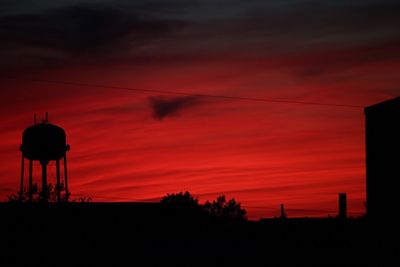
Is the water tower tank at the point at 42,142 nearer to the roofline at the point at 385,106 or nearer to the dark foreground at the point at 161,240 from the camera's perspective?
the dark foreground at the point at 161,240

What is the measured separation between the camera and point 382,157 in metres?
40.5

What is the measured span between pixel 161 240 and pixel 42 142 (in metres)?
10.1

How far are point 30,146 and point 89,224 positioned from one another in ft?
24.8

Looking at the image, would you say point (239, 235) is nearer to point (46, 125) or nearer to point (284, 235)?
point (284, 235)

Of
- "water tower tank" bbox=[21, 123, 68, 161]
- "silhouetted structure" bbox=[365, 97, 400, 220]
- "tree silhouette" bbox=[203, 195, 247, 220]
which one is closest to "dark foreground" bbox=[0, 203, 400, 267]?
"silhouetted structure" bbox=[365, 97, 400, 220]

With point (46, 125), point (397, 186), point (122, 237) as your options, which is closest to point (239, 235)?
point (122, 237)

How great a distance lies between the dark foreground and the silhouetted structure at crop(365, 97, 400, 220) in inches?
38.8

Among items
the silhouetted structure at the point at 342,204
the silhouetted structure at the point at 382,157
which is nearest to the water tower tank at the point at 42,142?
the silhouetted structure at the point at 342,204

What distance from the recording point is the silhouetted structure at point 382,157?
3950cm

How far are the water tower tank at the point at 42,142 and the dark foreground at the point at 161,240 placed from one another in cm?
414

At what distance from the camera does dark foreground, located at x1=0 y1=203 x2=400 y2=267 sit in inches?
1563

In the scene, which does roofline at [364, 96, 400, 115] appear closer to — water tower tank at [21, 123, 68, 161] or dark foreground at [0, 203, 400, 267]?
dark foreground at [0, 203, 400, 267]

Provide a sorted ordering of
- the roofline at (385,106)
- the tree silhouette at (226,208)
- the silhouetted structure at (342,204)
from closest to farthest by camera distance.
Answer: the roofline at (385,106), the silhouetted structure at (342,204), the tree silhouette at (226,208)

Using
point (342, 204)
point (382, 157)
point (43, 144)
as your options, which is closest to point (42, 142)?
point (43, 144)
